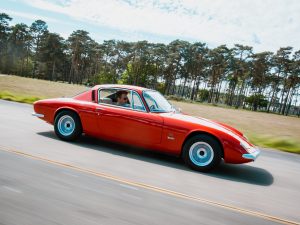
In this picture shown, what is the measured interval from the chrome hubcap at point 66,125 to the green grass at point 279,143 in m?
5.96

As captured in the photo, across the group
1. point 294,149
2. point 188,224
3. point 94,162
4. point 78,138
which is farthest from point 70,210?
point 294,149

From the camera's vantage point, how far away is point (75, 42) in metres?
98.6

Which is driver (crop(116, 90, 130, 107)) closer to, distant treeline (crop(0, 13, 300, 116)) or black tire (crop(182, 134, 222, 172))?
black tire (crop(182, 134, 222, 172))

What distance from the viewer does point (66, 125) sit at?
24.0ft

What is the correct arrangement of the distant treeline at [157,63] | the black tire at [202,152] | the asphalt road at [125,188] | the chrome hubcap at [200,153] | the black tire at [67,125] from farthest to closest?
1. the distant treeline at [157,63]
2. the black tire at [67,125]
3. the chrome hubcap at [200,153]
4. the black tire at [202,152]
5. the asphalt road at [125,188]

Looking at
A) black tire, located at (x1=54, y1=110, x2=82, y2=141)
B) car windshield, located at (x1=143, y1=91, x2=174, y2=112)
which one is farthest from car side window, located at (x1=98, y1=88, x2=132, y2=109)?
black tire, located at (x1=54, y1=110, x2=82, y2=141)

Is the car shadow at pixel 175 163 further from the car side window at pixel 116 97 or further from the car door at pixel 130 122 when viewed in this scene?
the car side window at pixel 116 97

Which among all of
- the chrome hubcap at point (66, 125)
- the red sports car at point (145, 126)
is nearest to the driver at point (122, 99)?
the red sports car at point (145, 126)

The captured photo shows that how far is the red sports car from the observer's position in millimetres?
5922

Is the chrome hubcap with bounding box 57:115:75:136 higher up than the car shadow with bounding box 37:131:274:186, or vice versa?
the chrome hubcap with bounding box 57:115:75:136

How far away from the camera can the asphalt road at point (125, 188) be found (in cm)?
360

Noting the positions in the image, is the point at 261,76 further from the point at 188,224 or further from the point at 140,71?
the point at 188,224

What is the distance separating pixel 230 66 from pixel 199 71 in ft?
30.1

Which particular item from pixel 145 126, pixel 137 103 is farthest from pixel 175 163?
pixel 137 103
